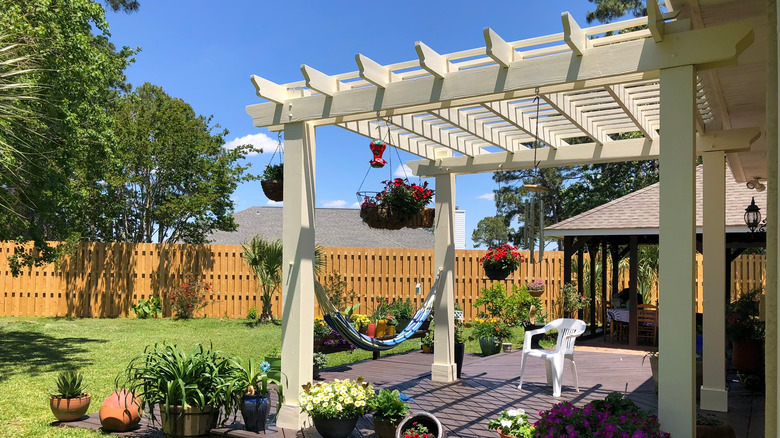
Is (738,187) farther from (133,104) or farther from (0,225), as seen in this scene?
(133,104)

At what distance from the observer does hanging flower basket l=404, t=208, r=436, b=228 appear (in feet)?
20.0

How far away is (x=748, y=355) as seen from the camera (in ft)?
22.7

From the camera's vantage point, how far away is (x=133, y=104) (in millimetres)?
17641

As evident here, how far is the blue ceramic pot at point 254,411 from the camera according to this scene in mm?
4648

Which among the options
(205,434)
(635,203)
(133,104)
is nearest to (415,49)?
(205,434)

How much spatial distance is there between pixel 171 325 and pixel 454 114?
9.38 m

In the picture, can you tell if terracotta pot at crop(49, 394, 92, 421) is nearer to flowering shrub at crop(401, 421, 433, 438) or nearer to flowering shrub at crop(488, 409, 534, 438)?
flowering shrub at crop(401, 421, 433, 438)

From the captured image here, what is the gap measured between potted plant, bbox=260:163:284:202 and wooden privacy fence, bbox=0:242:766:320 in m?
8.19

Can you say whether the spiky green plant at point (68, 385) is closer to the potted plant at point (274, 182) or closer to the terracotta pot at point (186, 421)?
the terracotta pot at point (186, 421)

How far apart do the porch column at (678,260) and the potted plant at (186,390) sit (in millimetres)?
3020

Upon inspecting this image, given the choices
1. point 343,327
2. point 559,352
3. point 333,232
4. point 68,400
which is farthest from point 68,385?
point 333,232

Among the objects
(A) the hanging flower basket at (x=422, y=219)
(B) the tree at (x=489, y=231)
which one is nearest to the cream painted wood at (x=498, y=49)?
(A) the hanging flower basket at (x=422, y=219)

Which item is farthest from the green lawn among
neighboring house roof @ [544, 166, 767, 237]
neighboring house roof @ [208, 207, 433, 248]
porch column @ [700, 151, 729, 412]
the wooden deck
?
neighboring house roof @ [208, 207, 433, 248]

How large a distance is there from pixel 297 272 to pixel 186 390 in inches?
47.1
